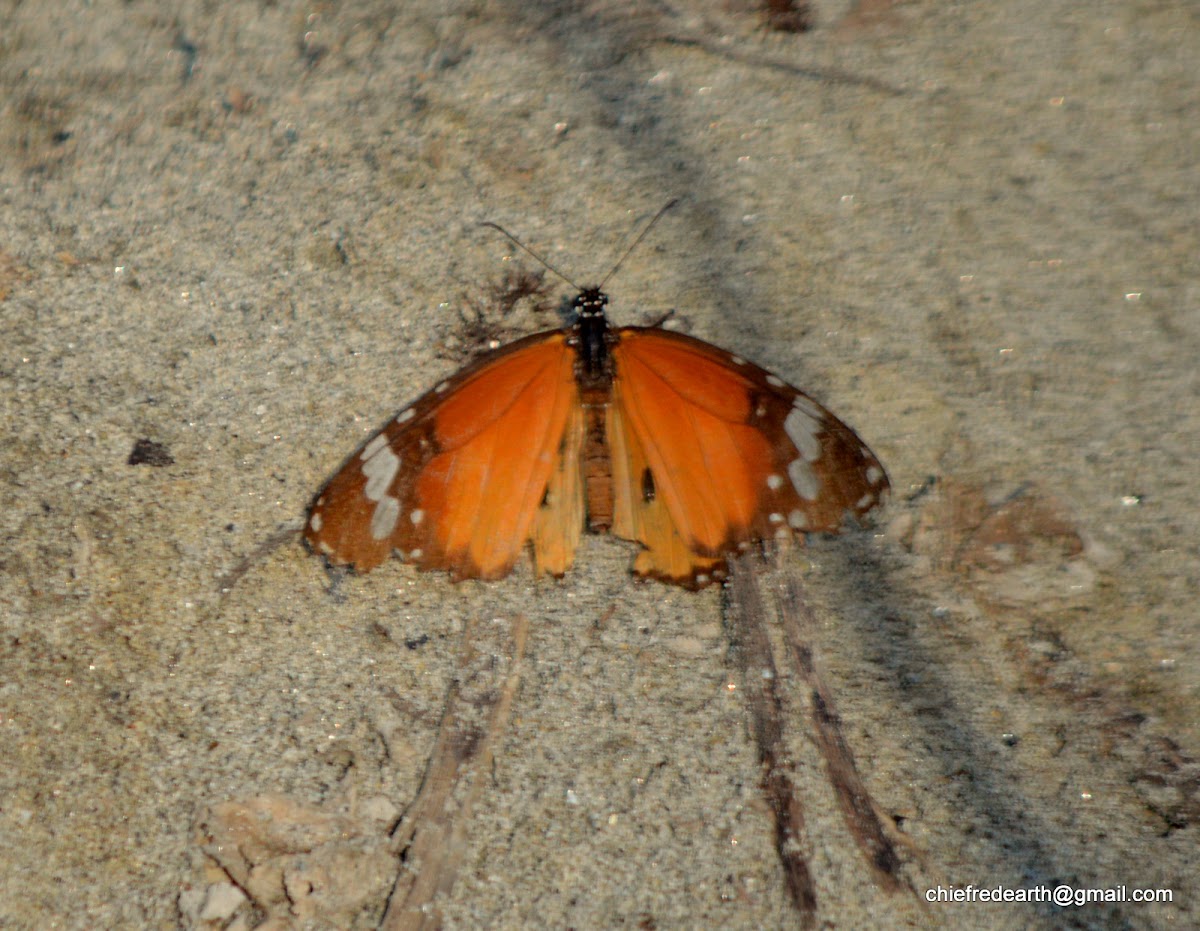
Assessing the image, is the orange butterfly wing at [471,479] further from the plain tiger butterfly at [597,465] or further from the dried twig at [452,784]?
the dried twig at [452,784]

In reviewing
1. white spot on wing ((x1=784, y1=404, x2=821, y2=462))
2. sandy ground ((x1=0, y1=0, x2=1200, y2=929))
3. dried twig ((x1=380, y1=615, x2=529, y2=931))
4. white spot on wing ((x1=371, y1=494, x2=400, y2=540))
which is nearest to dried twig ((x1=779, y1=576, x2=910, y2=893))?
sandy ground ((x1=0, y1=0, x2=1200, y2=929))

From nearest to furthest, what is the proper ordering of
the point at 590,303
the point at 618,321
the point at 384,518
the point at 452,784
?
the point at 452,784, the point at 384,518, the point at 590,303, the point at 618,321

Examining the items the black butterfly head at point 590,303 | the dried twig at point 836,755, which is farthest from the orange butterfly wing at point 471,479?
the dried twig at point 836,755

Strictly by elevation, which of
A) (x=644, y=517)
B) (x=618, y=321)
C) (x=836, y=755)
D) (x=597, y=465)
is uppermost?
(x=618, y=321)

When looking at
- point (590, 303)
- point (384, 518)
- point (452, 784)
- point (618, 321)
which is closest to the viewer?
point (452, 784)

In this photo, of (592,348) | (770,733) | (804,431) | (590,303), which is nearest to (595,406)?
(592,348)

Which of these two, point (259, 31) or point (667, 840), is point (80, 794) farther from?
point (259, 31)

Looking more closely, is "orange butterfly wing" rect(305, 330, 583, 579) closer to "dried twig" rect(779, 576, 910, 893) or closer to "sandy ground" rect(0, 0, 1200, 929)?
"sandy ground" rect(0, 0, 1200, 929)

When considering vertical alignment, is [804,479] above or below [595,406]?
below

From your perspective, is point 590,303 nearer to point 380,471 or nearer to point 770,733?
point 380,471

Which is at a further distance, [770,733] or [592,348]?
[592,348]
